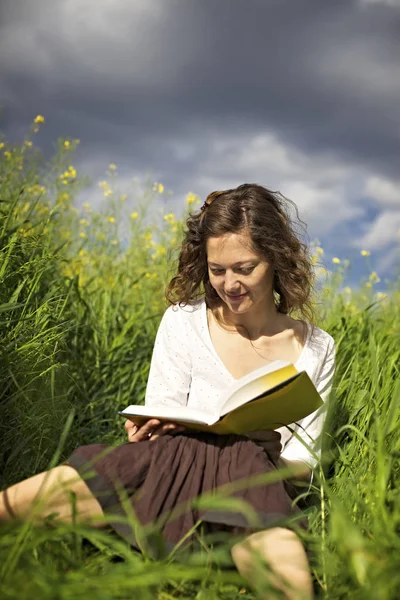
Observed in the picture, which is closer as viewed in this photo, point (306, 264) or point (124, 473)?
point (124, 473)

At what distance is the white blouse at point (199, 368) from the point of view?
2.57 m

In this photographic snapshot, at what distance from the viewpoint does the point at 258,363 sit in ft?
8.74

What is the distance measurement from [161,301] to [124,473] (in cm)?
301

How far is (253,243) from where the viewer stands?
2.57m

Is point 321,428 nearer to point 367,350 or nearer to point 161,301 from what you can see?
point 367,350

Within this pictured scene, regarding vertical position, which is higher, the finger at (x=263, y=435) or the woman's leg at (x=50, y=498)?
the finger at (x=263, y=435)

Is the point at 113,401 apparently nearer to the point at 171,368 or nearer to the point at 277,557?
the point at 171,368

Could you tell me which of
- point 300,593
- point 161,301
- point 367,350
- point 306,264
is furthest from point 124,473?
point 161,301

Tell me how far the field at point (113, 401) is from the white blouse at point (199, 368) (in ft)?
0.60

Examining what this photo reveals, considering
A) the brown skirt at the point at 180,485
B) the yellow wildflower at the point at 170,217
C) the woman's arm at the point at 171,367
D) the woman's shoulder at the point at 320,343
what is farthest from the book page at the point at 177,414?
the yellow wildflower at the point at 170,217

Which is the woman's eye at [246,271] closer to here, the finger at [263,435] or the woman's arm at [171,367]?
the woman's arm at [171,367]

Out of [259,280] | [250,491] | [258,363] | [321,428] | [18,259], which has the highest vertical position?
[18,259]

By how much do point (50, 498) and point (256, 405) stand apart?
2.15 ft

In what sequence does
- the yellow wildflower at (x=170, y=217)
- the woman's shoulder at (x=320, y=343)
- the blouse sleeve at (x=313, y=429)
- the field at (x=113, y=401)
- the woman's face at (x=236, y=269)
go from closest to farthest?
the field at (x=113, y=401) → the blouse sleeve at (x=313, y=429) → the woman's face at (x=236, y=269) → the woman's shoulder at (x=320, y=343) → the yellow wildflower at (x=170, y=217)
